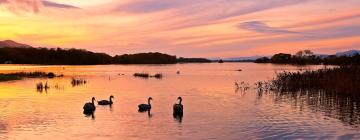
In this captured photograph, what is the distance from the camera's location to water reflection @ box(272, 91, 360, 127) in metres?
25.6

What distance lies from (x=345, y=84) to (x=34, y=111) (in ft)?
75.5

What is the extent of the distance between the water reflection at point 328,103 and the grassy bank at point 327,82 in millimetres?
1300

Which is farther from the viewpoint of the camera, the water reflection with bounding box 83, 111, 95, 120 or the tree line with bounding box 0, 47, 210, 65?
the tree line with bounding box 0, 47, 210, 65

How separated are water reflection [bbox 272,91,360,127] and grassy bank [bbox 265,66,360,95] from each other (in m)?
1.30

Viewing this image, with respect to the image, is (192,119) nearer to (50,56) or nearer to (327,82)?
(327,82)

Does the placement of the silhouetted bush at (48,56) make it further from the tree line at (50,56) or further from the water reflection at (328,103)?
the water reflection at (328,103)

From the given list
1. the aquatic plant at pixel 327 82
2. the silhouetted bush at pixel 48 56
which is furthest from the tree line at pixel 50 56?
the aquatic plant at pixel 327 82

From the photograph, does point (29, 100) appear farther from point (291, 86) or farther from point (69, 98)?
point (291, 86)

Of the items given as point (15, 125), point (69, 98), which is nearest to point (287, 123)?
point (15, 125)

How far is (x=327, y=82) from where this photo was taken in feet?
131

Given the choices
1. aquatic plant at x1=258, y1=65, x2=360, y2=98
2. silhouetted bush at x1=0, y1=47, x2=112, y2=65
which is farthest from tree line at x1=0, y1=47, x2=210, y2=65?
aquatic plant at x1=258, y1=65, x2=360, y2=98

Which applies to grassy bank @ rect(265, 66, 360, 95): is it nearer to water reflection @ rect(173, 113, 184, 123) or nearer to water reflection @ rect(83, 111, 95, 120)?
water reflection @ rect(173, 113, 184, 123)

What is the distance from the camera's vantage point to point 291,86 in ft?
138

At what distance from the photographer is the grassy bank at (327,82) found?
36.4 meters
